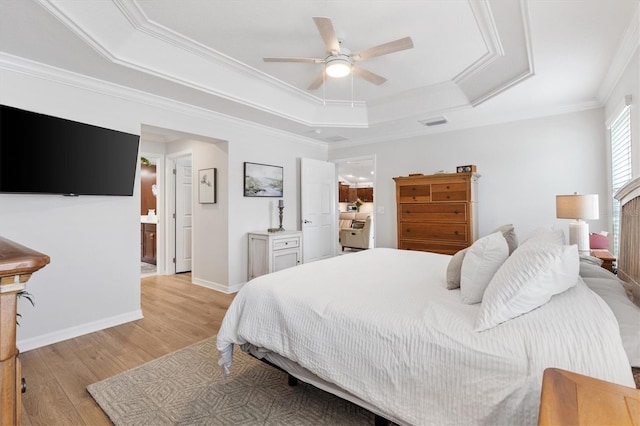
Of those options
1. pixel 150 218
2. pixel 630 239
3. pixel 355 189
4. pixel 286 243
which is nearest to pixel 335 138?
pixel 286 243

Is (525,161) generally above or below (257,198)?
above

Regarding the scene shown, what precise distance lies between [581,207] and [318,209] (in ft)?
11.8

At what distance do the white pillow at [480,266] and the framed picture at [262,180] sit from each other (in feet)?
11.1

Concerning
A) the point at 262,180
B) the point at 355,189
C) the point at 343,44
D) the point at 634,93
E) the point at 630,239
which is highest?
the point at 343,44

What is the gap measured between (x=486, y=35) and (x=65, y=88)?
3.73m

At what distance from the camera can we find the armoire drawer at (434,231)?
3.98 meters

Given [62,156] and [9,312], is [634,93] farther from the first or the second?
[62,156]

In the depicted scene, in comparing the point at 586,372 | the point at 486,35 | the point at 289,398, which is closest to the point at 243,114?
the point at 486,35

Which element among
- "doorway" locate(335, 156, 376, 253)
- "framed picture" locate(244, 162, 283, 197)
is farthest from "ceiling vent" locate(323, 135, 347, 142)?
"doorway" locate(335, 156, 376, 253)

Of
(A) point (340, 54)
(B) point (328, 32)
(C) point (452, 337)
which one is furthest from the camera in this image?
(A) point (340, 54)

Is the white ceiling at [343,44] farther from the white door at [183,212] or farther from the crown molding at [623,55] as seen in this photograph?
the white door at [183,212]

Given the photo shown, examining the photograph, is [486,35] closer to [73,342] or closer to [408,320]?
[408,320]

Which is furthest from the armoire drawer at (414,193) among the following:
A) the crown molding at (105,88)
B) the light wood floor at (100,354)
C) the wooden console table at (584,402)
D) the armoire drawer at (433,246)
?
the wooden console table at (584,402)

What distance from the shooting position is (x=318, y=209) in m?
5.45
